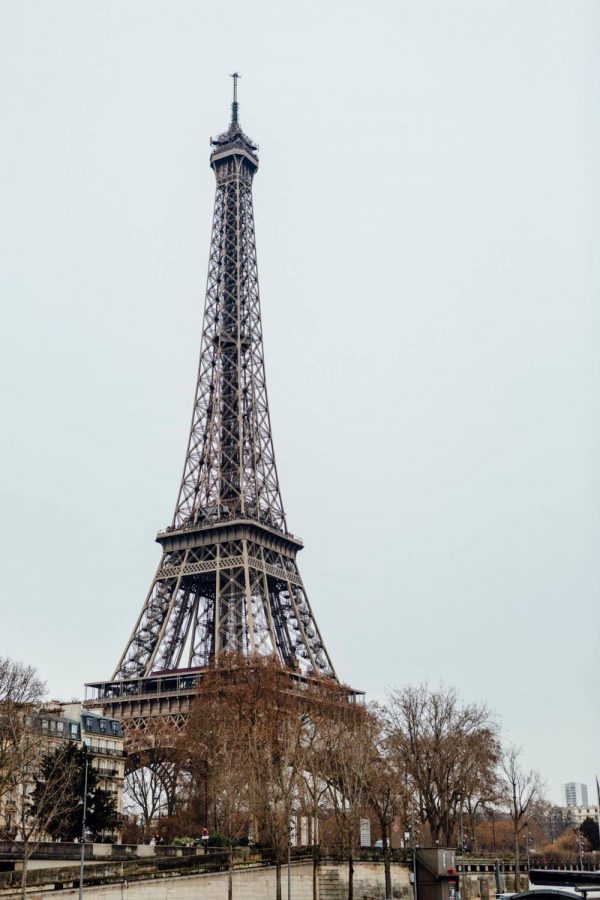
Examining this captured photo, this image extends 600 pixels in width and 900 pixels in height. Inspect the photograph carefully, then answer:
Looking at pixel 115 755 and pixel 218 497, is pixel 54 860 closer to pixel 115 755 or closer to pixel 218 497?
pixel 115 755

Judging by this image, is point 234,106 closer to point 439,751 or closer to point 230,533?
point 230,533

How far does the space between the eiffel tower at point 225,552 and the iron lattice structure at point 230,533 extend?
0.39 feet

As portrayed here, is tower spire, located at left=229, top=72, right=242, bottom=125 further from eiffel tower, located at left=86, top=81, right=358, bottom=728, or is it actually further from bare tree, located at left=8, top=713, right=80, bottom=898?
bare tree, located at left=8, top=713, right=80, bottom=898

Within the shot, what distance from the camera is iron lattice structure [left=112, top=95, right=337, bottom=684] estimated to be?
3684 inches

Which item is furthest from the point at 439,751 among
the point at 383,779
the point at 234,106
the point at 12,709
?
the point at 234,106

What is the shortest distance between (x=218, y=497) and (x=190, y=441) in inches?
343

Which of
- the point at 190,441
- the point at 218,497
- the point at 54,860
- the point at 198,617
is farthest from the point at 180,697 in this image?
the point at 54,860

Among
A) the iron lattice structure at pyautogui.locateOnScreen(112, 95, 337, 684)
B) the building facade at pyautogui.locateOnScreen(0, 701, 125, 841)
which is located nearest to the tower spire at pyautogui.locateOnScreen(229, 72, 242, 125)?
the iron lattice structure at pyautogui.locateOnScreen(112, 95, 337, 684)

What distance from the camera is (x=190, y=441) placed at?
4237 inches

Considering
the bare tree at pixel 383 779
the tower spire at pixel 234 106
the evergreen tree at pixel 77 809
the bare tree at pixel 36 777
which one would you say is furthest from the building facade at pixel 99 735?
the tower spire at pixel 234 106

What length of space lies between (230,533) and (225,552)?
186 cm

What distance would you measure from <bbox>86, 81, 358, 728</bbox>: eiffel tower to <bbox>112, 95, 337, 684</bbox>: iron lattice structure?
0.39ft

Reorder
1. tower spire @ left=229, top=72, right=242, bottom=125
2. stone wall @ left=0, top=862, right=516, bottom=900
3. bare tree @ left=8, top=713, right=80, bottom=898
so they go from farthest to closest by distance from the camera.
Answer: tower spire @ left=229, top=72, right=242, bottom=125 < bare tree @ left=8, top=713, right=80, bottom=898 < stone wall @ left=0, top=862, right=516, bottom=900

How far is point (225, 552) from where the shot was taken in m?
96.6
